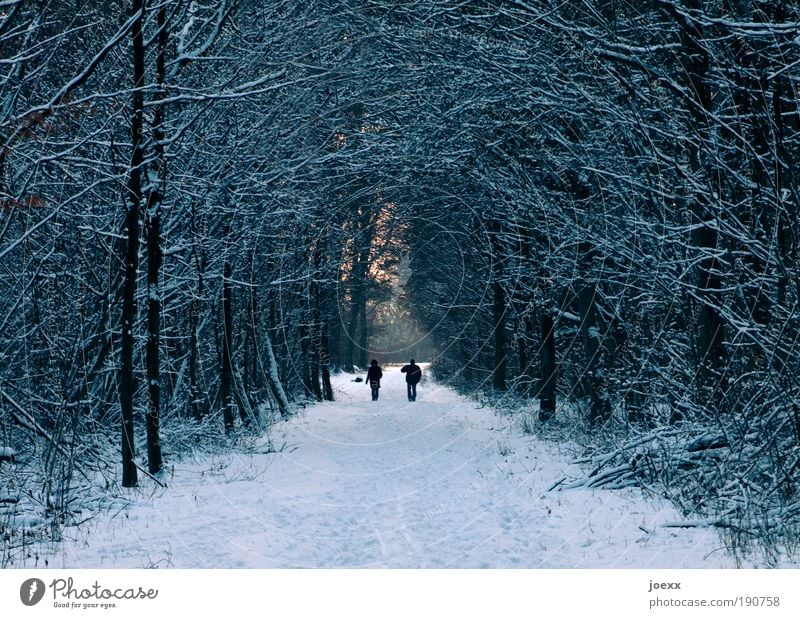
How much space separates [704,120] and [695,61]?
3.21ft

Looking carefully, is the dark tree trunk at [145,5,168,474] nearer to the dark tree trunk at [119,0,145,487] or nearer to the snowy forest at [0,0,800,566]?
the snowy forest at [0,0,800,566]

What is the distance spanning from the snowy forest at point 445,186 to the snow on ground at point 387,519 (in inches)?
21.8

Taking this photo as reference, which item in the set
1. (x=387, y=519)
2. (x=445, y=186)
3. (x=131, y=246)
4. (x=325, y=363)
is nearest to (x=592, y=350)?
(x=445, y=186)

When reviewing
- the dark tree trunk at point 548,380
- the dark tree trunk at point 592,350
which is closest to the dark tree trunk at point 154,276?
the dark tree trunk at point 592,350

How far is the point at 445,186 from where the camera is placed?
23.0 meters

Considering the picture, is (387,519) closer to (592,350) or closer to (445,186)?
(592,350)

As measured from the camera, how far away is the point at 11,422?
36.3 feet

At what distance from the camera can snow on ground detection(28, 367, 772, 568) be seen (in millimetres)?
7324

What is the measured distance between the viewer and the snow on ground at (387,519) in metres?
7.32

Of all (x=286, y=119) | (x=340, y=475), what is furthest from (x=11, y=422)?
(x=286, y=119)

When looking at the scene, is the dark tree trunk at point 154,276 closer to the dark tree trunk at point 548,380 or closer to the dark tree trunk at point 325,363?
the dark tree trunk at point 548,380
